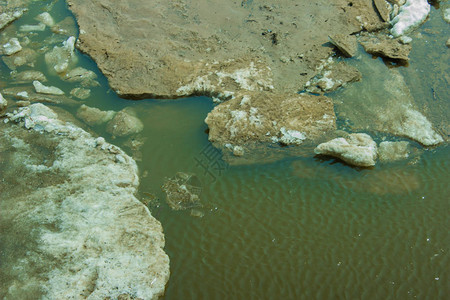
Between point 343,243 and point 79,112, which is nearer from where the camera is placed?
point 343,243

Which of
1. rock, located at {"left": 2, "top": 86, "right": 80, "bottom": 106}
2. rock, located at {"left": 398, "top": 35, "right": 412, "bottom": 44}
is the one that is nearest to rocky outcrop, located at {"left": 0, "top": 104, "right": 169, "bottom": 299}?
rock, located at {"left": 2, "top": 86, "right": 80, "bottom": 106}

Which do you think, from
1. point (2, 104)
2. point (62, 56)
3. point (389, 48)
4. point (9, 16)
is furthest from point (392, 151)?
point (9, 16)

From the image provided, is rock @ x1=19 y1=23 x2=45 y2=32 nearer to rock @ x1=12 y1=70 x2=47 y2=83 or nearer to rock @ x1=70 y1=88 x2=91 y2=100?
rock @ x1=12 y1=70 x2=47 y2=83

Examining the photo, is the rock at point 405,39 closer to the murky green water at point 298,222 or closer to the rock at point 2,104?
the murky green water at point 298,222

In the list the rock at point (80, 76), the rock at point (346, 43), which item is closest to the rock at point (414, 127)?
the rock at point (346, 43)

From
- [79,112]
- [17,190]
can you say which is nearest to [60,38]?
[79,112]

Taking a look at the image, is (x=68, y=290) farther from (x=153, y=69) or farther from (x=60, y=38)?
(x=60, y=38)
